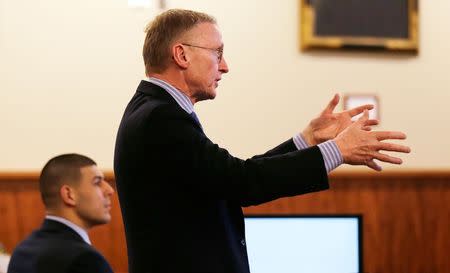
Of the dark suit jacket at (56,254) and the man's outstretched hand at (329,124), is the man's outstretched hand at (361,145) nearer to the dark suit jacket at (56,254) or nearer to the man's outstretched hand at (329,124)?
the man's outstretched hand at (329,124)

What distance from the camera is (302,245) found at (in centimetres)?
255

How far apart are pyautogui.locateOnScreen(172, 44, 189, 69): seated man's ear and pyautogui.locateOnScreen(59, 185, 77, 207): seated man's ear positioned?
17.9 inches

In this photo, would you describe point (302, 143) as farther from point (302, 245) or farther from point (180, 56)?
point (302, 245)

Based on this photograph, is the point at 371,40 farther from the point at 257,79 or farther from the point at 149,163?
the point at 149,163

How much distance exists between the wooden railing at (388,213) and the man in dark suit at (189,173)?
160cm

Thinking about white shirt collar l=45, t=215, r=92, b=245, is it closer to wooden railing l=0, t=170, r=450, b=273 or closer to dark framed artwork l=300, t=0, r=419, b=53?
wooden railing l=0, t=170, r=450, b=273

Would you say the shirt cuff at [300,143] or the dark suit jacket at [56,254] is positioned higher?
the shirt cuff at [300,143]

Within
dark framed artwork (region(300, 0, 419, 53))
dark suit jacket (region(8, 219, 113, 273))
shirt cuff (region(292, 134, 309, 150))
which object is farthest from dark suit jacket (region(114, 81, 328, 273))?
dark framed artwork (region(300, 0, 419, 53))

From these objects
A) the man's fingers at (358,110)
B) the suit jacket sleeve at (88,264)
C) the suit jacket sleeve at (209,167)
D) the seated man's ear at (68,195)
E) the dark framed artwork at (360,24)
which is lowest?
the suit jacket sleeve at (88,264)

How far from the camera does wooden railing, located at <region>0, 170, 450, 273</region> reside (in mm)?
3314

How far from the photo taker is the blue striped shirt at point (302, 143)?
160 cm

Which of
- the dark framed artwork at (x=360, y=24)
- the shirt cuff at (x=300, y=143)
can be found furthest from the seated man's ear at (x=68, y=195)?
the dark framed artwork at (x=360, y=24)

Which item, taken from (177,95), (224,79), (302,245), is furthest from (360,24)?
(177,95)

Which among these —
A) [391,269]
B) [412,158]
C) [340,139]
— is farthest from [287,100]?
[340,139]
